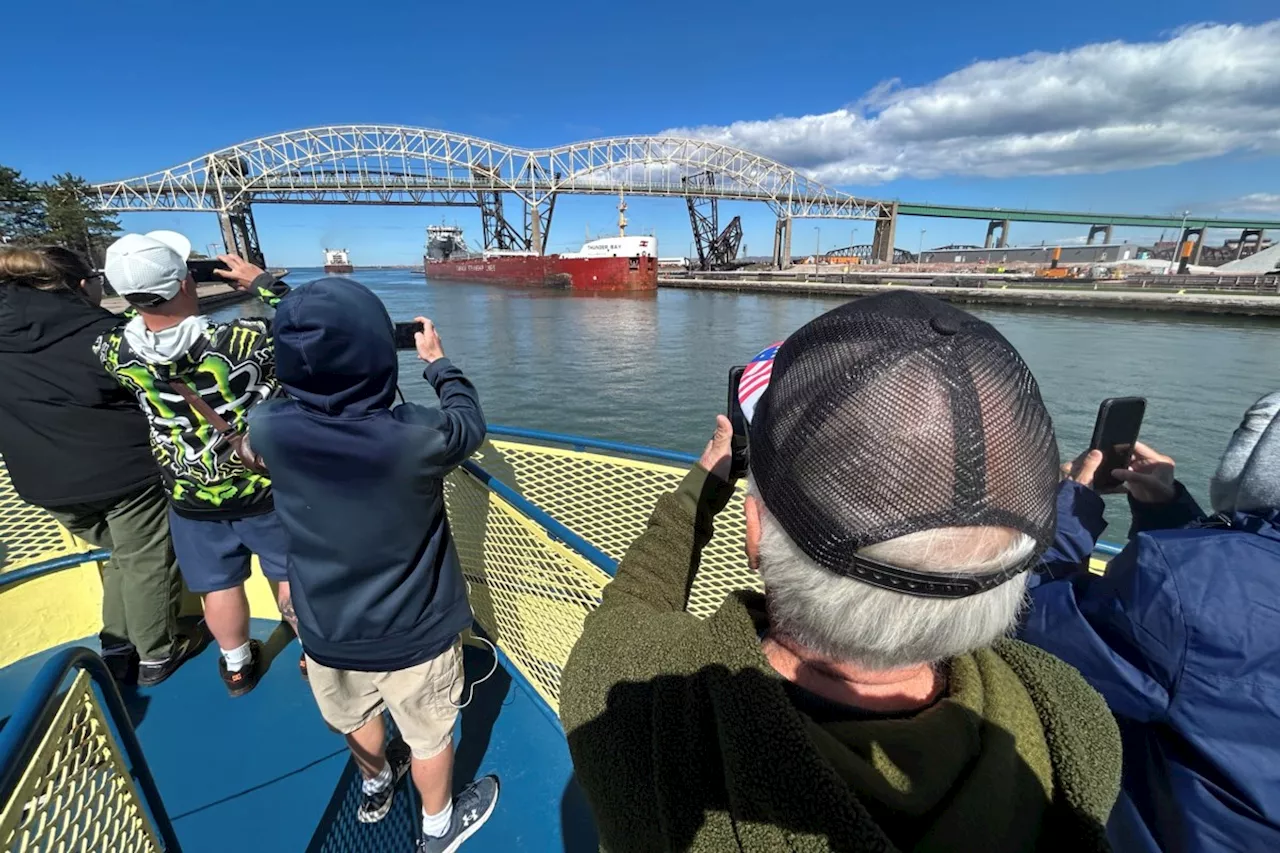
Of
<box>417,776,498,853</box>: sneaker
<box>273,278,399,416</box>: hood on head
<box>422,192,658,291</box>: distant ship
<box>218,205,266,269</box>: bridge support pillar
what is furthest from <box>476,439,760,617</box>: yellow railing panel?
<box>218,205,266,269</box>: bridge support pillar

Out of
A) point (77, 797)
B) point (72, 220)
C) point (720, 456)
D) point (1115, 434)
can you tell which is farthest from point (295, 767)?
point (72, 220)

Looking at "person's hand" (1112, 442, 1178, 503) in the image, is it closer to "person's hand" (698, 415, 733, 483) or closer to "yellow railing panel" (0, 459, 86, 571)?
"person's hand" (698, 415, 733, 483)

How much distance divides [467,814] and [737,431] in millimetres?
1453

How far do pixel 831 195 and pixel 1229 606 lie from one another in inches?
3190

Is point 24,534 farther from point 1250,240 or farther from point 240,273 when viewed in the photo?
point 1250,240

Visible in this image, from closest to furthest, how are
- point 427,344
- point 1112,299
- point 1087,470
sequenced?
point 1087,470, point 427,344, point 1112,299

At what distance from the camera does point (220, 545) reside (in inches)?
72.6

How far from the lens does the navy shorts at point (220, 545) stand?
1.83m

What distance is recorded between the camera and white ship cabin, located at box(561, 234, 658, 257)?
1665 inches

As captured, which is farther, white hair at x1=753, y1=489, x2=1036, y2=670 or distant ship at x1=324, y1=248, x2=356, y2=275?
distant ship at x1=324, y1=248, x2=356, y2=275

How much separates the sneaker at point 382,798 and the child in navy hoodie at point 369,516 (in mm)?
189

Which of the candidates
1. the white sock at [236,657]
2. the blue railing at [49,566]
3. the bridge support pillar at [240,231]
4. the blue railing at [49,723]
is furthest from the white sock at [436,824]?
the bridge support pillar at [240,231]

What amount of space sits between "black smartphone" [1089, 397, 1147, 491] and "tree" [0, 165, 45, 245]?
46607 mm

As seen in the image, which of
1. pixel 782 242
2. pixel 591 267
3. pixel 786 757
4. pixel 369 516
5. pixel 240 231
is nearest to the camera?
pixel 786 757
